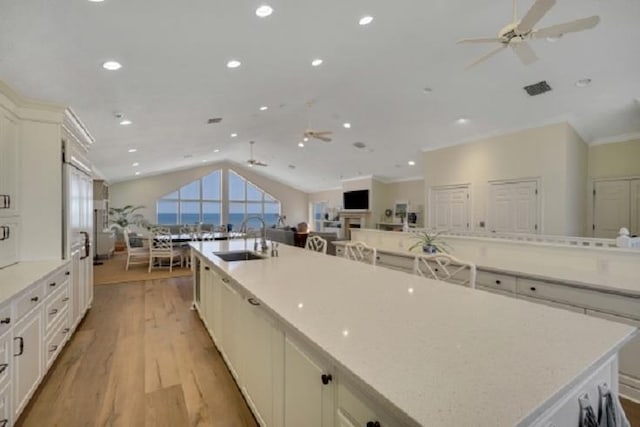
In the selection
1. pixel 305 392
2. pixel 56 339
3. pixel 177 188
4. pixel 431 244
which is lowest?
pixel 56 339

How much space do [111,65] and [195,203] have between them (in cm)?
1112

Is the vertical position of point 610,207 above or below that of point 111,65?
below

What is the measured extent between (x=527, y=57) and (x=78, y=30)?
347 cm

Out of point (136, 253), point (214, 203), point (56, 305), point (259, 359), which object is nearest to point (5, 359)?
point (56, 305)

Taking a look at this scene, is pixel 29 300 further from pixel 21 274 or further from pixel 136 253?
pixel 136 253

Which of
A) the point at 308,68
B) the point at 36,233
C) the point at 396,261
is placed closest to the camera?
the point at 36,233

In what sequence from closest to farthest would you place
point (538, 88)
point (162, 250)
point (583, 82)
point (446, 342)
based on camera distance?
point (446, 342) < point (583, 82) < point (538, 88) < point (162, 250)

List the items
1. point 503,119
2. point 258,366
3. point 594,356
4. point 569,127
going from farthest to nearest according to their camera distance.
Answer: point 503,119 → point 569,127 → point 258,366 → point 594,356

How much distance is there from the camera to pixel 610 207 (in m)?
5.60

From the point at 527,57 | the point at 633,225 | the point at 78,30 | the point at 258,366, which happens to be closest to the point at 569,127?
the point at 633,225

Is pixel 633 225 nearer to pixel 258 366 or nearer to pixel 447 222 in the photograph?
pixel 447 222

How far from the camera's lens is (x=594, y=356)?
100 cm

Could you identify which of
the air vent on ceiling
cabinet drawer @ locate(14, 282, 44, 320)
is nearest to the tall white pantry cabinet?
cabinet drawer @ locate(14, 282, 44, 320)

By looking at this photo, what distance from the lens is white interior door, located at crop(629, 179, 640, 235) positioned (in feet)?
17.6
